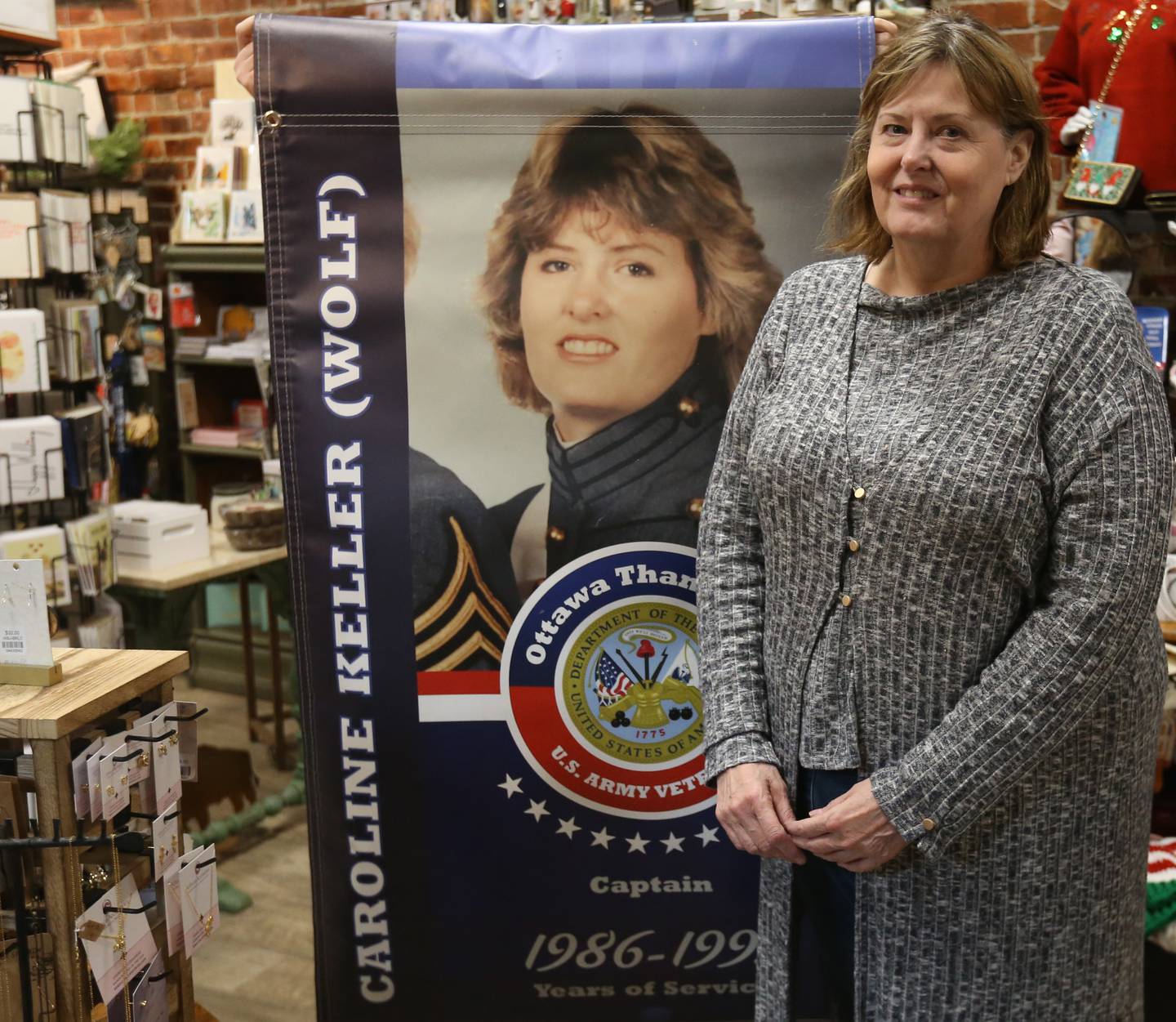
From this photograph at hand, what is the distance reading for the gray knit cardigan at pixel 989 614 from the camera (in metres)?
1.31

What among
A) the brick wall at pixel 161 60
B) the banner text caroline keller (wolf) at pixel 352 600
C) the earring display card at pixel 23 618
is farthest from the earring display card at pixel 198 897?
the brick wall at pixel 161 60

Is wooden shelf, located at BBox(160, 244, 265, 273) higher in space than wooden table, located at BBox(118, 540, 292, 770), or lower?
higher

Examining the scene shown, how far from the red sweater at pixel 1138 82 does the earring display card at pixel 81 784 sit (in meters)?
2.21

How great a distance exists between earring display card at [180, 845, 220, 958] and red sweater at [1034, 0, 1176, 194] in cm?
216

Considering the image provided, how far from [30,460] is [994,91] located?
265cm

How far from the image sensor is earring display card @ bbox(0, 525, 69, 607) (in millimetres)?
3154

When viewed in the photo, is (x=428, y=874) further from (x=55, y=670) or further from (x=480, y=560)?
(x=55, y=670)

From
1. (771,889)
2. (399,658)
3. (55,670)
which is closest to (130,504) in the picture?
(399,658)

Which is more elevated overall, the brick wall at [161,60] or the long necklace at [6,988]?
the brick wall at [161,60]

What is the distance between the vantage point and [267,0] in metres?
4.68

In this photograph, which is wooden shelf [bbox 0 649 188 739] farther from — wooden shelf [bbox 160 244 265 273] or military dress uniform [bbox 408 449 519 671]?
wooden shelf [bbox 160 244 265 273]

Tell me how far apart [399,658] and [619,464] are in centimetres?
48

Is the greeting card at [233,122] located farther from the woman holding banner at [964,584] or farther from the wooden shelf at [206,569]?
the woman holding banner at [964,584]

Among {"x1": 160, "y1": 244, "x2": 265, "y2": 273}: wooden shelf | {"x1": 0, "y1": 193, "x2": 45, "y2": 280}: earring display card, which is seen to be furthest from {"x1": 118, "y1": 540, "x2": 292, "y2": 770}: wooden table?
{"x1": 160, "y1": 244, "x2": 265, "y2": 273}: wooden shelf
